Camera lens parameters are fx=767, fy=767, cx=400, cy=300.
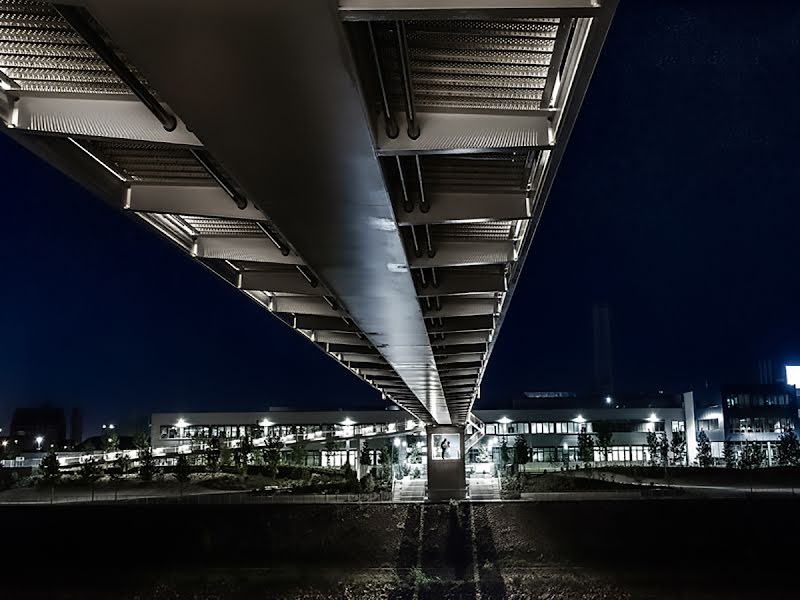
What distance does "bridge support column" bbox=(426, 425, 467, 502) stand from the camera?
165ft

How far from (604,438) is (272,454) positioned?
105 ft

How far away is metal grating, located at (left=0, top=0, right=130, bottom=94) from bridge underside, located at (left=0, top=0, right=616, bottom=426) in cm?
1

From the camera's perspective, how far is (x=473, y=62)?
564 cm

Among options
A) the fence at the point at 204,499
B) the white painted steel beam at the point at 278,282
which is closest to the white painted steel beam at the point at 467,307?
the white painted steel beam at the point at 278,282

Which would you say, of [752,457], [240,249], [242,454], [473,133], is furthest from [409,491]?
[473,133]

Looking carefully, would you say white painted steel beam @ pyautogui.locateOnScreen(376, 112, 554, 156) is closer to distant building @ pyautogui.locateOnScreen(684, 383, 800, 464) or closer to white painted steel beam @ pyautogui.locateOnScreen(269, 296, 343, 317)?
white painted steel beam @ pyautogui.locateOnScreen(269, 296, 343, 317)

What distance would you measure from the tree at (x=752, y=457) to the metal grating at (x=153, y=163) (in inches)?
2362

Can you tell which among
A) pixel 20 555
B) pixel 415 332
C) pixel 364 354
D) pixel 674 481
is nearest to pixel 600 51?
pixel 415 332

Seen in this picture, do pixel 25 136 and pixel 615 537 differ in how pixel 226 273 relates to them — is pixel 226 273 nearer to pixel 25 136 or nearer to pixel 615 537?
pixel 25 136

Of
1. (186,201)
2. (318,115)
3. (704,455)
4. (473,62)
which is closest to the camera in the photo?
(318,115)

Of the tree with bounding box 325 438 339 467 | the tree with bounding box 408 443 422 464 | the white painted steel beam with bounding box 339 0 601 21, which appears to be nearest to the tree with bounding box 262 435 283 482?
the tree with bounding box 325 438 339 467

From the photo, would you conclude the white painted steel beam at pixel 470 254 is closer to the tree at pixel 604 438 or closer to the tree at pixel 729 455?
the tree at pixel 729 455

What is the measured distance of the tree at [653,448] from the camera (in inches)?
2729

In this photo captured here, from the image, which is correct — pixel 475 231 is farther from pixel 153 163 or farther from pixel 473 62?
pixel 473 62
